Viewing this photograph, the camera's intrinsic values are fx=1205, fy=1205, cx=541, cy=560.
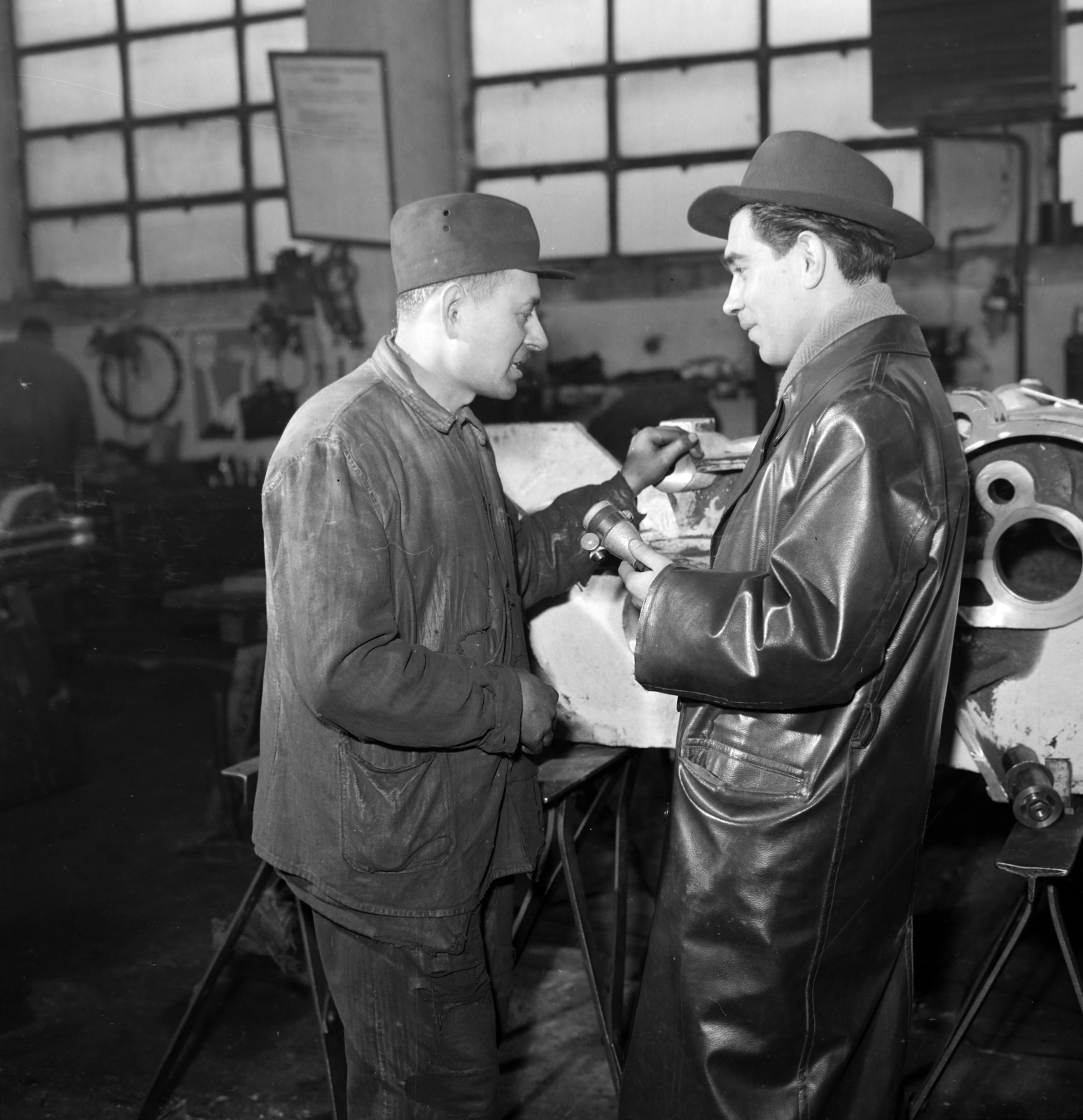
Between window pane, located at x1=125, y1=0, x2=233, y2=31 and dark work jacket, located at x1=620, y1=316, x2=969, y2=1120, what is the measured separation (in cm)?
213

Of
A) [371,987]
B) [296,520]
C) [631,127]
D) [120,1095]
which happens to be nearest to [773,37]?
[631,127]

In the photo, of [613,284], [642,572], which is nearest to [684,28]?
[613,284]

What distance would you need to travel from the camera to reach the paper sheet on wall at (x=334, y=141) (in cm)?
334

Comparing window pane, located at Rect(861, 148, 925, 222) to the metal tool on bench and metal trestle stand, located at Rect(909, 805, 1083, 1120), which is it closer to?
the metal tool on bench

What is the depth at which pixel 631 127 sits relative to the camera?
3.90m

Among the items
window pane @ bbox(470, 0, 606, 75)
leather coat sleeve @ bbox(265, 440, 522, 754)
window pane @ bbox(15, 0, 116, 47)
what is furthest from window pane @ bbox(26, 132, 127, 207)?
leather coat sleeve @ bbox(265, 440, 522, 754)

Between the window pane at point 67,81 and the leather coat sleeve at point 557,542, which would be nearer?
the leather coat sleeve at point 557,542

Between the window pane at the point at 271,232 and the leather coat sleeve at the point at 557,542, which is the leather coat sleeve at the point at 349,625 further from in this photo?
the window pane at the point at 271,232

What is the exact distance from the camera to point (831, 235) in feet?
5.10

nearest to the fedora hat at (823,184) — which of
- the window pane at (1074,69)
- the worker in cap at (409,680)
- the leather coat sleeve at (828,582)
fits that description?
the leather coat sleeve at (828,582)

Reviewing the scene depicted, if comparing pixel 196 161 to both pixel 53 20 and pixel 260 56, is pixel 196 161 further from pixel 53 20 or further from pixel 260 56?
pixel 53 20

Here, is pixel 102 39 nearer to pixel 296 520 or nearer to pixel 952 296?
pixel 296 520

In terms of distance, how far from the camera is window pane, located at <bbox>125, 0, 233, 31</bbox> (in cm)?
288

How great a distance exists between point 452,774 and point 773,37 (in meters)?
2.95
